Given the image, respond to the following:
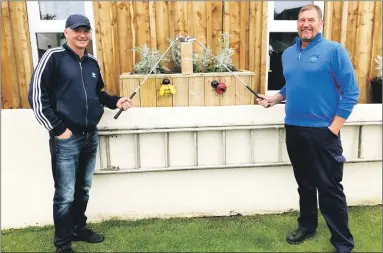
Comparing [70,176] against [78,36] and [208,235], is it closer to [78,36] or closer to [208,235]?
[78,36]

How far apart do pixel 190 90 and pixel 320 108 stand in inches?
45.1

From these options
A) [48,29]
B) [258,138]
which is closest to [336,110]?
[258,138]

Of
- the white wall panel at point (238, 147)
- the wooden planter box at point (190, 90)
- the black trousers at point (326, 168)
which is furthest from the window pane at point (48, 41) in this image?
the black trousers at point (326, 168)

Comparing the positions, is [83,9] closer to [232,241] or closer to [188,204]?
[188,204]

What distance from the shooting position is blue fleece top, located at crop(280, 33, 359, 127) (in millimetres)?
2502

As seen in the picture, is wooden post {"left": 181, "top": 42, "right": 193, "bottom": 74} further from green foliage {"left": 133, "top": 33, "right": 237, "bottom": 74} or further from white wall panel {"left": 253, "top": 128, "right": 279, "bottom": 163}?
white wall panel {"left": 253, "top": 128, "right": 279, "bottom": 163}

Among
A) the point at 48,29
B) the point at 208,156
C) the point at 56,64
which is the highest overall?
the point at 48,29

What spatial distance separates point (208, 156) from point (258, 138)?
1.54 feet

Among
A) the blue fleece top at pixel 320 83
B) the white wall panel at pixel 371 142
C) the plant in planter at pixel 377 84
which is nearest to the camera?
the blue fleece top at pixel 320 83

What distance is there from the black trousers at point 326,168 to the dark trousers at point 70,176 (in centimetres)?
153

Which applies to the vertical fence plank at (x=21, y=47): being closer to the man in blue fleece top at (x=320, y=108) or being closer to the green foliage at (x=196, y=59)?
the green foliage at (x=196, y=59)

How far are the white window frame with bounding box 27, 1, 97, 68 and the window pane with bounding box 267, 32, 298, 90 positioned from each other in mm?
1686

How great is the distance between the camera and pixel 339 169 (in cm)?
268

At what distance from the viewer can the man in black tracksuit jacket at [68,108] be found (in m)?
2.53
